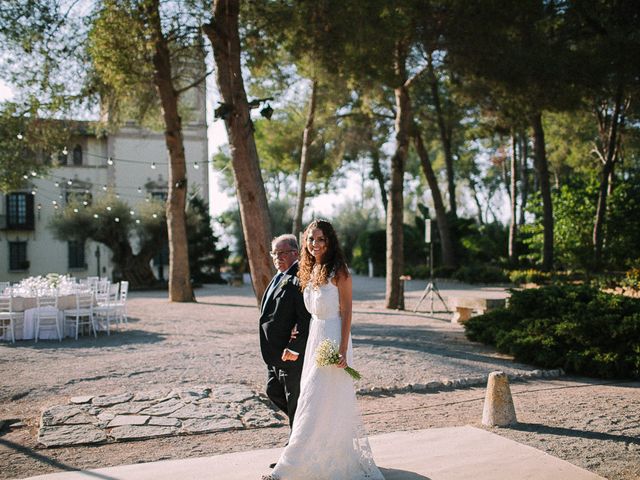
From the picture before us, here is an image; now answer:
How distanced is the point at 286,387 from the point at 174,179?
1535 centimetres

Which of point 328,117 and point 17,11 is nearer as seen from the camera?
point 17,11

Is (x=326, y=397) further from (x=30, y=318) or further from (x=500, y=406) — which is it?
(x=30, y=318)

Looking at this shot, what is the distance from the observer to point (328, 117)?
1016 inches

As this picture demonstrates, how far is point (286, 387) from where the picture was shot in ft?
15.2

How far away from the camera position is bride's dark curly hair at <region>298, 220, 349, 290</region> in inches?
169

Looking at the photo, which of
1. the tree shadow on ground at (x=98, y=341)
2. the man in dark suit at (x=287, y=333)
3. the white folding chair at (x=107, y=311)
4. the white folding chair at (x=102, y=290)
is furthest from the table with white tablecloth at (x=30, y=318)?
the man in dark suit at (x=287, y=333)

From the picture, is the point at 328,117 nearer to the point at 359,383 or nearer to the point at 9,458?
the point at 359,383

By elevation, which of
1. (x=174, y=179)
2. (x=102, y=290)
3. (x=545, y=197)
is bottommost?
(x=102, y=290)

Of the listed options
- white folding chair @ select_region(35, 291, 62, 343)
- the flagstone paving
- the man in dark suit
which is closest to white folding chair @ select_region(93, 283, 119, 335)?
white folding chair @ select_region(35, 291, 62, 343)

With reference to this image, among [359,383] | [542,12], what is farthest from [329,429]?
[542,12]

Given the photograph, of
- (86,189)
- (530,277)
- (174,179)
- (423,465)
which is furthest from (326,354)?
(86,189)

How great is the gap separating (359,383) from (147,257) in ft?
75.7

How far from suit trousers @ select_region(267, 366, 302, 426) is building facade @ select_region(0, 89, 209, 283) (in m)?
31.1

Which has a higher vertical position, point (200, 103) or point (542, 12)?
point (200, 103)
